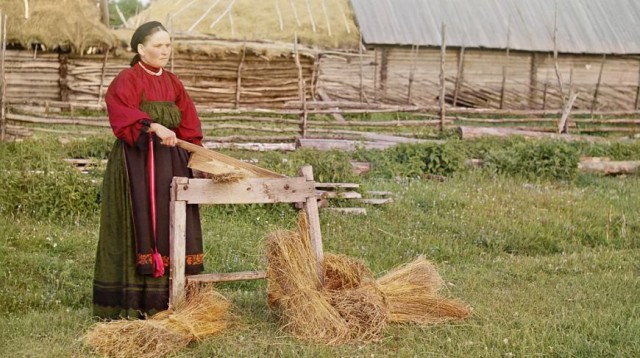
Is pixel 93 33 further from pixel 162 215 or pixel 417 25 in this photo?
pixel 162 215

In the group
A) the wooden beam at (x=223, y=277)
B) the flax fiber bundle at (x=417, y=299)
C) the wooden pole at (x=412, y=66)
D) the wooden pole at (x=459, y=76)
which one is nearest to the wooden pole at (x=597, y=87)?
the wooden pole at (x=459, y=76)

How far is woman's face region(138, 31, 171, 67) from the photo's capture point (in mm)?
4344

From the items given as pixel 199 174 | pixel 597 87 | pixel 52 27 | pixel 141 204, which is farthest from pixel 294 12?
pixel 141 204

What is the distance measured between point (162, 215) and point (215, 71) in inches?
535

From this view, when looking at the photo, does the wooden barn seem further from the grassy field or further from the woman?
the woman

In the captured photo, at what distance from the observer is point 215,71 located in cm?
1764

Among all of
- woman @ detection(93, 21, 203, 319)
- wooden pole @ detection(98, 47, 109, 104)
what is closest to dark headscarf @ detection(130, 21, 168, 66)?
woman @ detection(93, 21, 203, 319)

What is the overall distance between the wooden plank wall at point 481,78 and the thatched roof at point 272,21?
2.03 ft

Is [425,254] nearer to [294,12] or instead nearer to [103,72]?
[103,72]

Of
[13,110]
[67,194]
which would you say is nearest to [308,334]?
[67,194]

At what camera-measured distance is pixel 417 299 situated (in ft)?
14.8

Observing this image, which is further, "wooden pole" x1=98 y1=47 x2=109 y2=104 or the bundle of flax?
"wooden pole" x1=98 y1=47 x2=109 y2=104

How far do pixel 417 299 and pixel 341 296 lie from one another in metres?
0.49

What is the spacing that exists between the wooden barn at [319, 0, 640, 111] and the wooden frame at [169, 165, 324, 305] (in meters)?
14.6
